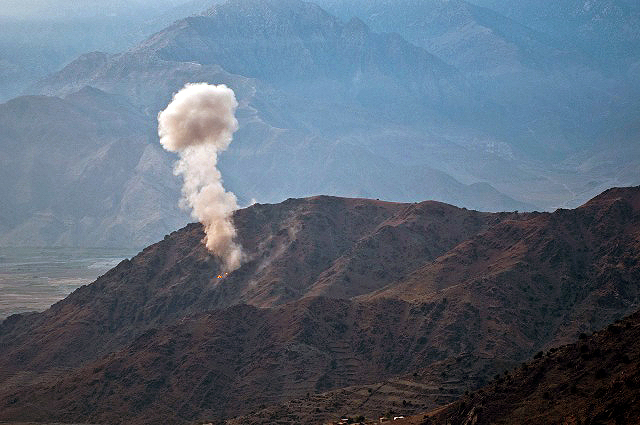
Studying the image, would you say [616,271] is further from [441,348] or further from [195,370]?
[195,370]

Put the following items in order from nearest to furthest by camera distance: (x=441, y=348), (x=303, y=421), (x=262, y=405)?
(x=303, y=421), (x=262, y=405), (x=441, y=348)

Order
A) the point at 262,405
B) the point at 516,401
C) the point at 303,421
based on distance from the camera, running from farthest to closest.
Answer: the point at 262,405
the point at 303,421
the point at 516,401

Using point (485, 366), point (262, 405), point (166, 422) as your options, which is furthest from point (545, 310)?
point (166, 422)

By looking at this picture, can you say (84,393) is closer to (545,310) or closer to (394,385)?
(394,385)

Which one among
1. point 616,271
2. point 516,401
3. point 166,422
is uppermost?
point 616,271

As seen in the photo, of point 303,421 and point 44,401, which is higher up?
point 44,401

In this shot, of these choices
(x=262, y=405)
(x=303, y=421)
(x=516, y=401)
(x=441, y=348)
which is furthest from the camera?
(x=441, y=348)

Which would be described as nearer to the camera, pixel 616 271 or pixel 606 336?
pixel 606 336

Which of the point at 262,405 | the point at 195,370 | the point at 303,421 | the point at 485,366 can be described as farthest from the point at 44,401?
the point at 485,366

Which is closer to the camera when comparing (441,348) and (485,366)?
(485,366)
